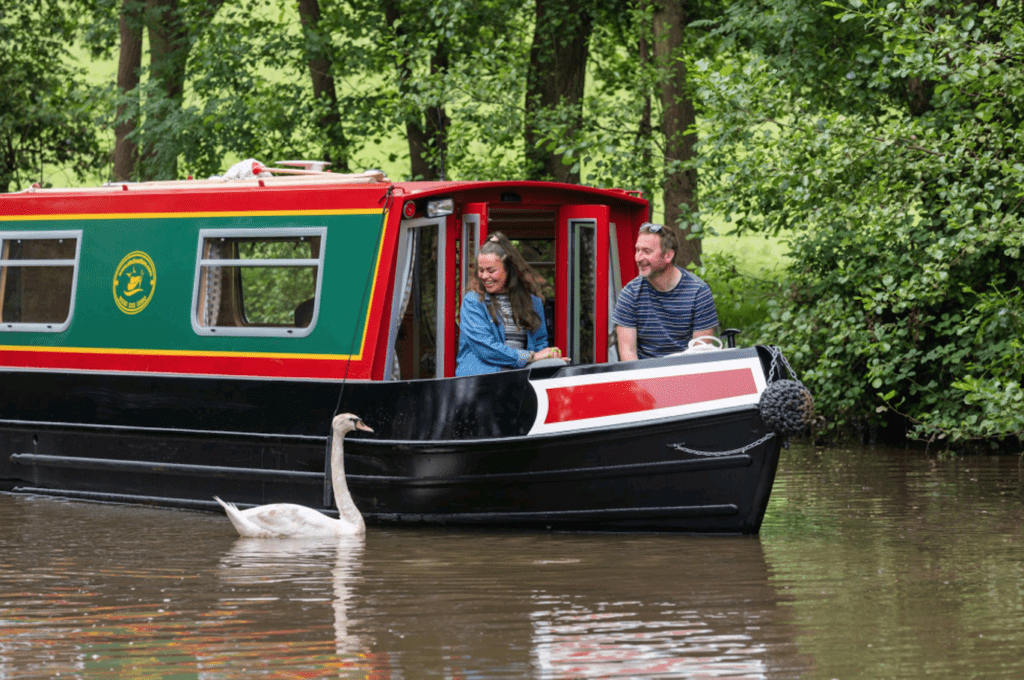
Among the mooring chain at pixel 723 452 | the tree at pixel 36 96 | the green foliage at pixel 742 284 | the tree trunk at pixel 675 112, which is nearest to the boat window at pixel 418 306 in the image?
the mooring chain at pixel 723 452

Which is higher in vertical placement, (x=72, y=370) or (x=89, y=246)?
(x=89, y=246)

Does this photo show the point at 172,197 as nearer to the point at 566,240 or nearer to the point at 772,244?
the point at 566,240

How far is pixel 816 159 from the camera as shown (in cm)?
1200

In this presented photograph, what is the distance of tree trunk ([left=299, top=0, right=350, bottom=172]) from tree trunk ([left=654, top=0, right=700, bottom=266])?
14.5 feet

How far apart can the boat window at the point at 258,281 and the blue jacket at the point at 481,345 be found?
3.82 feet

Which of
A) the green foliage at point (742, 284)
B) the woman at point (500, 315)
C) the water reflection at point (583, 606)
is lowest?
the water reflection at point (583, 606)

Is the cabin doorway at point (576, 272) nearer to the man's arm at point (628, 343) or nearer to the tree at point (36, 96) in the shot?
the man's arm at point (628, 343)

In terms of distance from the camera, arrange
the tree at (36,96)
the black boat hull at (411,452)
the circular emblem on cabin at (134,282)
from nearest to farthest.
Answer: the black boat hull at (411,452), the circular emblem on cabin at (134,282), the tree at (36,96)

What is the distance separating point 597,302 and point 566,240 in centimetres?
45

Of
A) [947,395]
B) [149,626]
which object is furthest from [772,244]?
[149,626]

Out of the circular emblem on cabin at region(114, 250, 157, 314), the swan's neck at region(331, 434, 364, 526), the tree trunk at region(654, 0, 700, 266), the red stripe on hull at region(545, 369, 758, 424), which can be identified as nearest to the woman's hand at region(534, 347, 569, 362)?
the red stripe on hull at region(545, 369, 758, 424)

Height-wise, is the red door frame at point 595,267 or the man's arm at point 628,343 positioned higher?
the red door frame at point 595,267

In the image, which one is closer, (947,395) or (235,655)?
(235,655)

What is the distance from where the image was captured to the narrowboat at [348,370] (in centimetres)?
833
